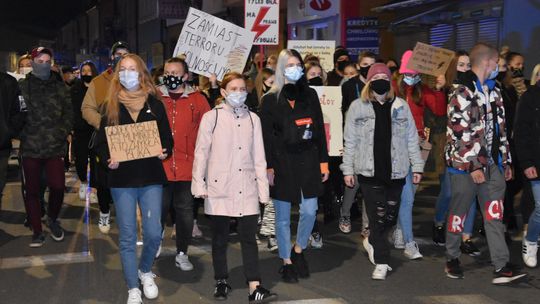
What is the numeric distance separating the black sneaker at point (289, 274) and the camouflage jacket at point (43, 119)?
323 centimetres

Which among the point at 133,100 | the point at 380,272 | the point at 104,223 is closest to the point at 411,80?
the point at 380,272

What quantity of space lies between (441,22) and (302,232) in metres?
12.8

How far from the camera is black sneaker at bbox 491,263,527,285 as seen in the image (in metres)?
6.75

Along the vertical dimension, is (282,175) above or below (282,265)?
above

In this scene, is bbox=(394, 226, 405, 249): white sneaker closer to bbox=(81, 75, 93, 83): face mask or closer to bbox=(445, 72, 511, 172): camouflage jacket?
bbox=(445, 72, 511, 172): camouflage jacket

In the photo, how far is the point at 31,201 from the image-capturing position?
866 cm

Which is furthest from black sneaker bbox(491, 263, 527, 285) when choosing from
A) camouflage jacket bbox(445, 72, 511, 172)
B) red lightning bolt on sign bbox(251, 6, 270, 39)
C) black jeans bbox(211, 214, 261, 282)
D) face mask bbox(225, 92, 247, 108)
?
→ red lightning bolt on sign bbox(251, 6, 270, 39)

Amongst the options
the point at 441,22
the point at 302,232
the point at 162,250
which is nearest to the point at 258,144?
the point at 302,232

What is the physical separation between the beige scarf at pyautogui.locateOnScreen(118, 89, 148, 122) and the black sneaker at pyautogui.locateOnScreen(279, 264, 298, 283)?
2018mm

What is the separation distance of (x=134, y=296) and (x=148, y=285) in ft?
1.16

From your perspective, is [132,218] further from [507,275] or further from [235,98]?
[507,275]

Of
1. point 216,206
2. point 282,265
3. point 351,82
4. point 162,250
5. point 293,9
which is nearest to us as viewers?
point 216,206

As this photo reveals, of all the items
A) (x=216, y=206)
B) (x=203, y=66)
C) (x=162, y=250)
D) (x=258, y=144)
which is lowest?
(x=162, y=250)

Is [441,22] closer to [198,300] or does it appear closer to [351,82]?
[351,82]
